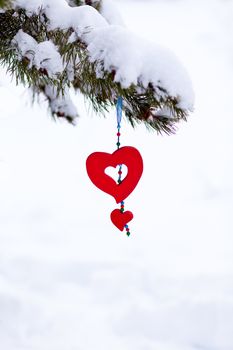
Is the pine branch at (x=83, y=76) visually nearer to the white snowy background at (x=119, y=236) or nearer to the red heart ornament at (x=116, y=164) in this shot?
the red heart ornament at (x=116, y=164)

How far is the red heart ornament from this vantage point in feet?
6.51

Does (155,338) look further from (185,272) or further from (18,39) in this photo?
(18,39)

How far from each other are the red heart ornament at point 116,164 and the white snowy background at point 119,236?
1.43 ft

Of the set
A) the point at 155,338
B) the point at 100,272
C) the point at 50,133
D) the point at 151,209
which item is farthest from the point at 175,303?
the point at 50,133

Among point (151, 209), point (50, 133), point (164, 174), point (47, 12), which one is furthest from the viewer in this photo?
point (50, 133)

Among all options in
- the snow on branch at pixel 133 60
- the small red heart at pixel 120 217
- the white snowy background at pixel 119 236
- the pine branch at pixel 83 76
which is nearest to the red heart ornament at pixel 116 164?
the small red heart at pixel 120 217

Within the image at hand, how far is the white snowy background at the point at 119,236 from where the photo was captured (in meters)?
3.50

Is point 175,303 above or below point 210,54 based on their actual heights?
below

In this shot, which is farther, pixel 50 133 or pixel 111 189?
pixel 50 133

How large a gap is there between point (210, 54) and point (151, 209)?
4172mm

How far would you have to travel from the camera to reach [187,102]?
141 centimetres

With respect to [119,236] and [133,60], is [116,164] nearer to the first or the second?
[133,60]

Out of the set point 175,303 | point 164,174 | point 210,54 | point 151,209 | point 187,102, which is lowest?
point 187,102

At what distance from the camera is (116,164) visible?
203cm
